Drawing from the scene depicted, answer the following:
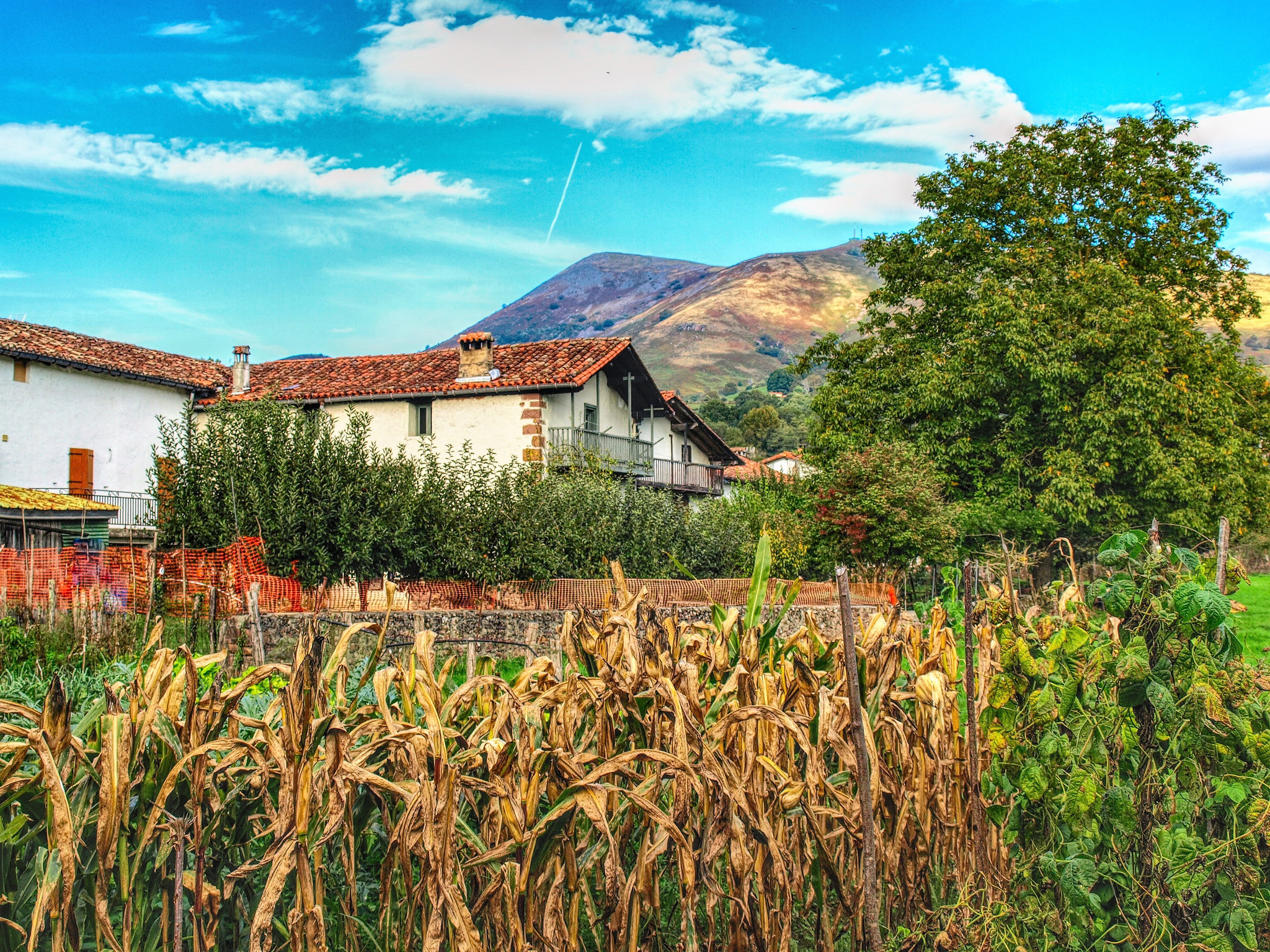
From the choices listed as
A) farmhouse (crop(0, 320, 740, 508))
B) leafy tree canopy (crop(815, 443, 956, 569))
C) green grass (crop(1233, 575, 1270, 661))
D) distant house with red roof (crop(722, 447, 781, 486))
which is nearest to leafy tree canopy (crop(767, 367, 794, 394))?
distant house with red roof (crop(722, 447, 781, 486))

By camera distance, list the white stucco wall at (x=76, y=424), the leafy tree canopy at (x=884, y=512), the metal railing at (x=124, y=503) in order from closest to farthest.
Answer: the leafy tree canopy at (x=884, y=512) < the white stucco wall at (x=76, y=424) < the metal railing at (x=124, y=503)

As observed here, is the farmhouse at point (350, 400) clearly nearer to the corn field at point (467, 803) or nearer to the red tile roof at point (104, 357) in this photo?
the red tile roof at point (104, 357)

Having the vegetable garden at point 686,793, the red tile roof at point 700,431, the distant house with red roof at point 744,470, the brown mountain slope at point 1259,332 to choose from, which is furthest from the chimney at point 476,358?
the brown mountain slope at point 1259,332

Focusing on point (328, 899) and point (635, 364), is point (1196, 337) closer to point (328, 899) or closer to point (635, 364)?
point (635, 364)

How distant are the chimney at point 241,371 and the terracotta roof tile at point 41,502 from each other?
18.6 feet

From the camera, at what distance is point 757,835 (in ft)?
8.33

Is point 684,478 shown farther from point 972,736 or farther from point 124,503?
point 972,736

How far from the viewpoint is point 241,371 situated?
Answer: 29594 millimetres

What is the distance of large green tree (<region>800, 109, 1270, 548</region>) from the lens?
2188 centimetres

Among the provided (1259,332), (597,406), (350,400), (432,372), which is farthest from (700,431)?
(1259,332)

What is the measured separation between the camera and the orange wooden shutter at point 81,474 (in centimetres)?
2842

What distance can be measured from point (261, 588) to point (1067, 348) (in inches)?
699

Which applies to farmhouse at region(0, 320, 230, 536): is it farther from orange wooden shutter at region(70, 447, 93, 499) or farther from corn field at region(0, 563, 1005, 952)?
corn field at region(0, 563, 1005, 952)

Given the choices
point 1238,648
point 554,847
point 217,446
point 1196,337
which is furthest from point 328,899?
point 1196,337
